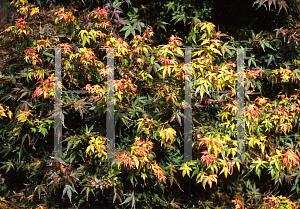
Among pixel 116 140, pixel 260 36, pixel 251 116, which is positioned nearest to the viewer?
pixel 251 116

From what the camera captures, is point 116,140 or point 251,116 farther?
point 116,140

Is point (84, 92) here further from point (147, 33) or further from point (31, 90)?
point (147, 33)

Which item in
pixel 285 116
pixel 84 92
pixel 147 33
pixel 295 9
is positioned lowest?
pixel 285 116

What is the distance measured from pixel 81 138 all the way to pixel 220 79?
4.76 ft

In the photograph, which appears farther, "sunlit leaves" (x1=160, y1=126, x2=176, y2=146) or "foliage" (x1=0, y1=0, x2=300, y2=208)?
"foliage" (x1=0, y1=0, x2=300, y2=208)

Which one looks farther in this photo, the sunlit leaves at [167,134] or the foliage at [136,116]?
the foliage at [136,116]

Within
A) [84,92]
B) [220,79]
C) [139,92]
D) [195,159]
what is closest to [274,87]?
[220,79]

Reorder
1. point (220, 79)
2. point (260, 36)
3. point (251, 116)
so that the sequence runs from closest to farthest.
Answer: point (220, 79) → point (251, 116) → point (260, 36)

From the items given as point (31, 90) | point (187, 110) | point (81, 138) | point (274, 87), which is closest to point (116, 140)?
point (81, 138)

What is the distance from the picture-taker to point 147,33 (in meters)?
2.71

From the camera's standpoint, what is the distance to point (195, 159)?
2.80 m

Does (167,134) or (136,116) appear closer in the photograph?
(167,134)

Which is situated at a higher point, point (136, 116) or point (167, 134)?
point (136, 116)

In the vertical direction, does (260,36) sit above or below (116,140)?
above
